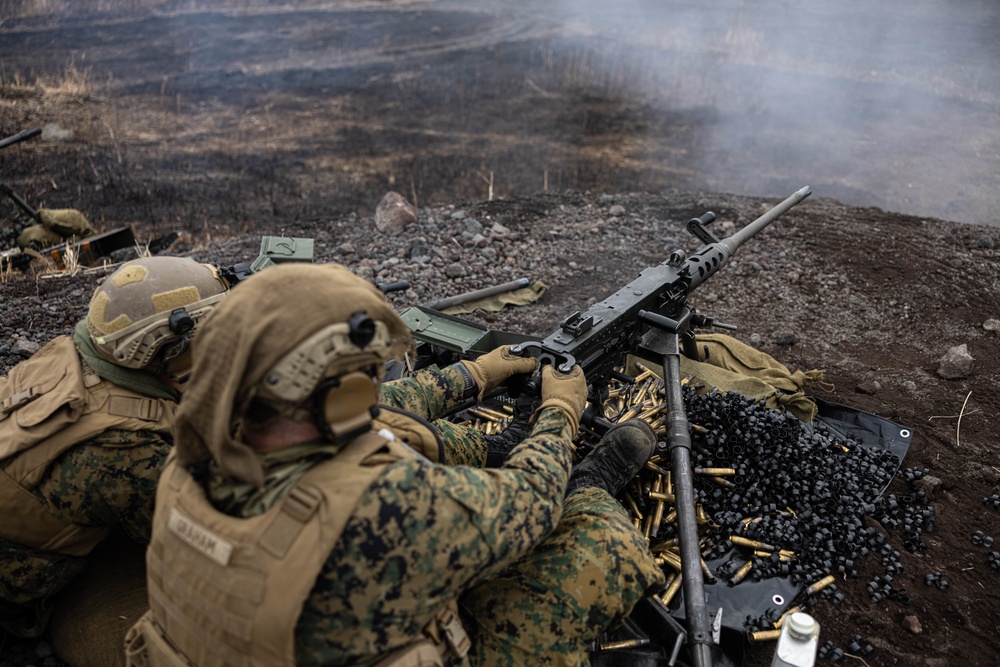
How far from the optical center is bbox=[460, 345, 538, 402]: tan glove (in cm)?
384

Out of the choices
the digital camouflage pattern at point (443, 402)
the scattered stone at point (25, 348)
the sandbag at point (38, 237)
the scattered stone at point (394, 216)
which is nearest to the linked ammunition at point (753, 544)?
the digital camouflage pattern at point (443, 402)

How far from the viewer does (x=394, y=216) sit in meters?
8.85

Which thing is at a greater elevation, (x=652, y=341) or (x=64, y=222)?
(x=652, y=341)

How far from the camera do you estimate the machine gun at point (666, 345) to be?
337 centimetres

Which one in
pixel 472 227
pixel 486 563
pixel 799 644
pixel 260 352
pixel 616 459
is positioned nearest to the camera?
pixel 260 352

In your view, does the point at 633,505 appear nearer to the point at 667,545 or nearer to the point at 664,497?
the point at 664,497

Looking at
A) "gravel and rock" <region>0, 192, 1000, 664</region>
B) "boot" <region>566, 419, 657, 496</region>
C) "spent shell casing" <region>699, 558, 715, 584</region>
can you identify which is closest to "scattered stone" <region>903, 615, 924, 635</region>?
"gravel and rock" <region>0, 192, 1000, 664</region>

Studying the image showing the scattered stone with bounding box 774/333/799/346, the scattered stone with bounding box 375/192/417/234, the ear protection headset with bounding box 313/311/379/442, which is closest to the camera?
the ear protection headset with bounding box 313/311/379/442

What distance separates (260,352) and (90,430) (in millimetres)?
1384

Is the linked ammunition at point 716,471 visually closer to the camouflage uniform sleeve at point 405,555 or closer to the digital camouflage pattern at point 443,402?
the digital camouflage pattern at point 443,402

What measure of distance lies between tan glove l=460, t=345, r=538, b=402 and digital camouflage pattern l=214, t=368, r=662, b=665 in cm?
67

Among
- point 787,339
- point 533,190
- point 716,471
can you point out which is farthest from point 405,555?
point 533,190

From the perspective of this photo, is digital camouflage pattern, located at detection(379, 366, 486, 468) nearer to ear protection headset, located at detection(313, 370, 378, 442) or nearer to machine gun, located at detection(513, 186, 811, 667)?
machine gun, located at detection(513, 186, 811, 667)

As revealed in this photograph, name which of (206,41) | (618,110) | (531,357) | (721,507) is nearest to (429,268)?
(531,357)
